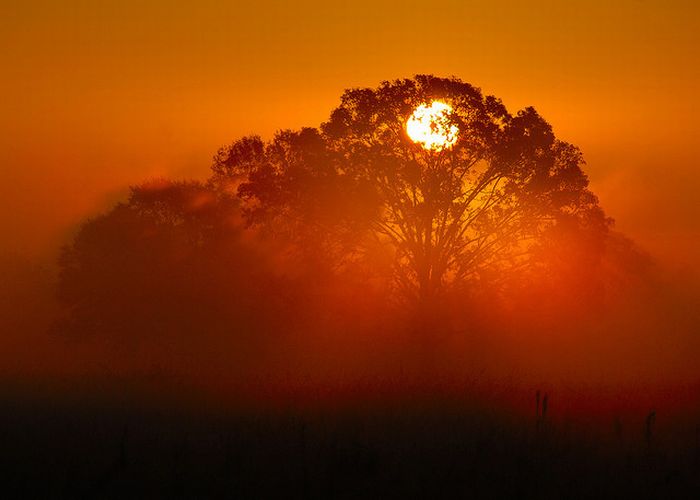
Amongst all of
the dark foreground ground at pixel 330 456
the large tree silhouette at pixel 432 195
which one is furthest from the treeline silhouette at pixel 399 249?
the dark foreground ground at pixel 330 456

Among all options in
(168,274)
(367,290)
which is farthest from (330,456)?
(168,274)

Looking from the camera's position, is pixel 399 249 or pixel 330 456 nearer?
pixel 330 456

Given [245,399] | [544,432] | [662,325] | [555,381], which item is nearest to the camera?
[544,432]

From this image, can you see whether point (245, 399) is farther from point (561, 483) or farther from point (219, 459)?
point (561, 483)

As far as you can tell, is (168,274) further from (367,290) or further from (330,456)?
(330,456)

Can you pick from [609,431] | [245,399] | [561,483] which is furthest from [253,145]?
[561,483]

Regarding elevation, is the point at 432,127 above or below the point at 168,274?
above

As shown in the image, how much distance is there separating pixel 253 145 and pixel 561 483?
3014 cm

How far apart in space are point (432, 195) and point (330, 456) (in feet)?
79.7

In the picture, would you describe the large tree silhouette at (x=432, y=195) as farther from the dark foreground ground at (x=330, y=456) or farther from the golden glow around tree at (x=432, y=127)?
the dark foreground ground at (x=330, y=456)

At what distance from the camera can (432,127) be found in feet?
137

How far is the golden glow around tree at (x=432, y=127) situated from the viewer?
1633 inches

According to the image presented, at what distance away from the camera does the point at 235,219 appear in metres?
46.1

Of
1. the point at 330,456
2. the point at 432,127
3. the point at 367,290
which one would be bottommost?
the point at 330,456
